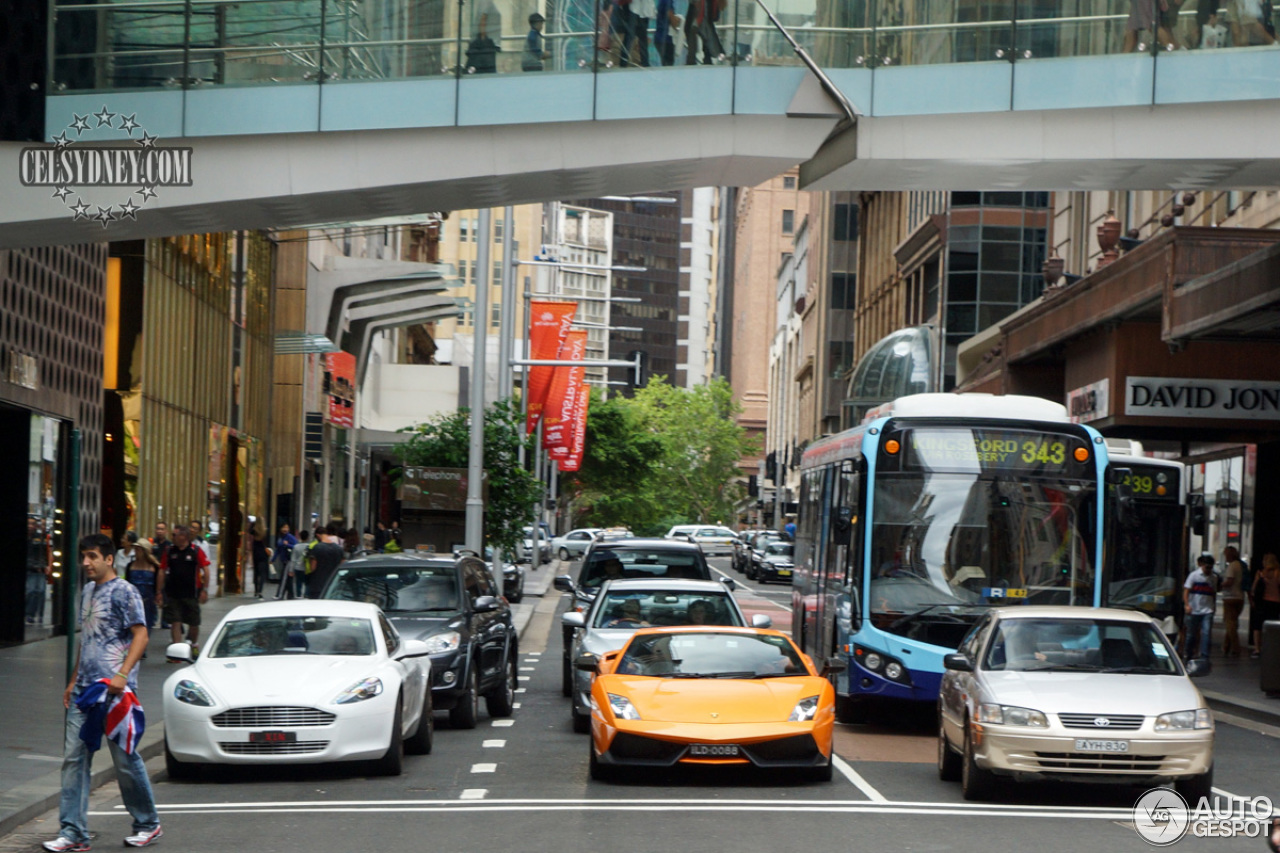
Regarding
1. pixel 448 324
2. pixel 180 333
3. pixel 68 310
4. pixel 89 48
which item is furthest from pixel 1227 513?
pixel 448 324

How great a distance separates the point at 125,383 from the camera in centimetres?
3180

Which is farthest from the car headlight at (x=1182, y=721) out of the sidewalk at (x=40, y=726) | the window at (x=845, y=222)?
the window at (x=845, y=222)

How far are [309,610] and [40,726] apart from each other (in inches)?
119

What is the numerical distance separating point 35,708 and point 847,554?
26.5 feet

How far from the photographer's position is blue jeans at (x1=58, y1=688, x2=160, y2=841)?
10.2 meters

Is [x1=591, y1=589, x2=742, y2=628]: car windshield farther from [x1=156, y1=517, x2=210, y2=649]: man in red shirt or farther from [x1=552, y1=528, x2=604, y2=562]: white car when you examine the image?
[x1=552, y1=528, x2=604, y2=562]: white car

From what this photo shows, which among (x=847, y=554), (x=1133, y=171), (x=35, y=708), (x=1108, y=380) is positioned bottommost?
(x=35, y=708)

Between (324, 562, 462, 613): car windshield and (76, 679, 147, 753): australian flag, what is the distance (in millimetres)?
7247

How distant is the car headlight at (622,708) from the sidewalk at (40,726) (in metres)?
3.61

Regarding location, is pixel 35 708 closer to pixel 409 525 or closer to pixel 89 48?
pixel 89 48

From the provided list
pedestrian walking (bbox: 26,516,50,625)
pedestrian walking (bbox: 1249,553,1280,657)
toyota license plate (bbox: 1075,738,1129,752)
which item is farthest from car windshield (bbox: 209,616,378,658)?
pedestrian walking (bbox: 1249,553,1280,657)

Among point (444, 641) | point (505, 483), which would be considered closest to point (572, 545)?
point (505, 483)

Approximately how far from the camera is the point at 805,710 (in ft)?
43.5

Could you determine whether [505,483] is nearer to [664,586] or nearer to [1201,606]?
[1201,606]
